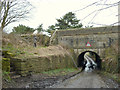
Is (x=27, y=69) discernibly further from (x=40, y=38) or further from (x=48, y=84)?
(x=40, y=38)

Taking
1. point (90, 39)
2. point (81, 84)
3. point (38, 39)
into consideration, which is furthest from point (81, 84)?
point (38, 39)

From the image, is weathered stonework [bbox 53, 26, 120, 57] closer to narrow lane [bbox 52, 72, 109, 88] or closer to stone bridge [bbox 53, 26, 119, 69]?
stone bridge [bbox 53, 26, 119, 69]

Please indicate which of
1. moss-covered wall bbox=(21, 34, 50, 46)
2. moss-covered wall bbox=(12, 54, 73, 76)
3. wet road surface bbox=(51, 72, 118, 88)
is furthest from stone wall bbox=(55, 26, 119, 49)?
wet road surface bbox=(51, 72, 118, 88)

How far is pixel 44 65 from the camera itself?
9.46 meters

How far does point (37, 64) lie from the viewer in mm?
8773

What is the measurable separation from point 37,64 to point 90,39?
9.03 metres

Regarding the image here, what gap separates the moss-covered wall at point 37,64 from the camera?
7.54 m

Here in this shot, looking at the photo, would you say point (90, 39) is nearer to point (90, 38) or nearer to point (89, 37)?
point (90, 38)

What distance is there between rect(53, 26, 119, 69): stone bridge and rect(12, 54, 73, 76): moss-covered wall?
4.19m

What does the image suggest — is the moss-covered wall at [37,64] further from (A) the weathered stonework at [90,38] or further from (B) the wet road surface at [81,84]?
(A) the weathered stonework at [90,38]

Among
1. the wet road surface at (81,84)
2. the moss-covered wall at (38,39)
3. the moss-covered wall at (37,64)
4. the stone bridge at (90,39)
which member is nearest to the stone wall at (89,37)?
the stone bridge at (90,39)

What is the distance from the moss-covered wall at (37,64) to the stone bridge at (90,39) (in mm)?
A: 4192

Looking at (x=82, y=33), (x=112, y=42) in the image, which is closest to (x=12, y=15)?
(x=82, y=33)

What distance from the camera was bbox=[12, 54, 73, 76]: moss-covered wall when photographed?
7543mm
